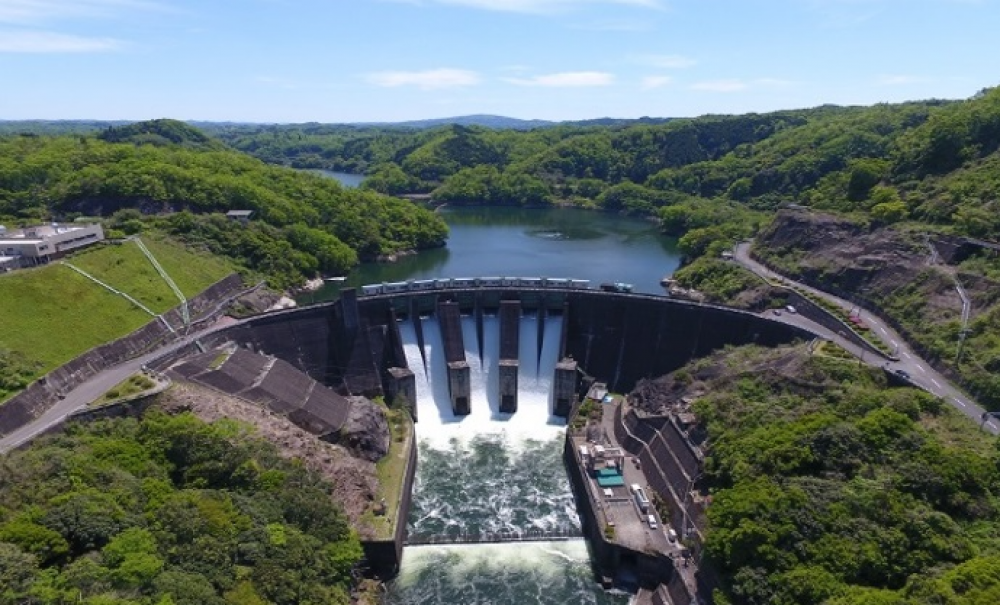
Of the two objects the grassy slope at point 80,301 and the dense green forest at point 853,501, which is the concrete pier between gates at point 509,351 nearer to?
the dense green forest at point 853,501

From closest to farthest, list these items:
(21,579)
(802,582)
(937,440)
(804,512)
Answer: (21,579) < (802,582) < (804,512) < (937,440)

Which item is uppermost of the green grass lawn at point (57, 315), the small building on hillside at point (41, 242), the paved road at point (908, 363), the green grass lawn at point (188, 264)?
the small building on hillside at point (41, 242)

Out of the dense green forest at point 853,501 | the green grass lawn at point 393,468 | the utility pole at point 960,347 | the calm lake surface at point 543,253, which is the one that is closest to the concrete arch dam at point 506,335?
the green grass lawn at point 393,468

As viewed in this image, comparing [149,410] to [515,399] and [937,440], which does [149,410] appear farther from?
[937,440]

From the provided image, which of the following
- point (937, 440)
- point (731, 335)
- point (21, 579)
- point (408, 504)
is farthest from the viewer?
point (731, 335)

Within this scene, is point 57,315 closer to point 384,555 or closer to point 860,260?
point 384,555

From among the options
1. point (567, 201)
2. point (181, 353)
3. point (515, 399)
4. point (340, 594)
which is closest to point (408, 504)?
point (340, 594)
